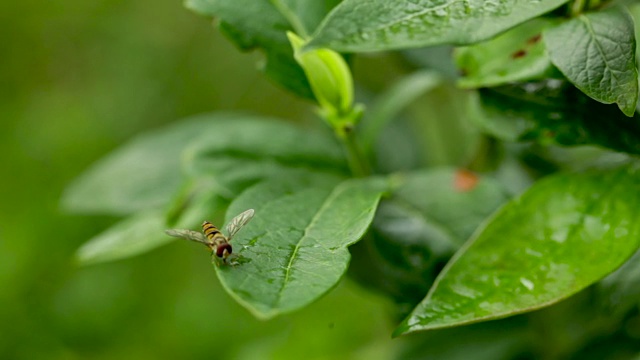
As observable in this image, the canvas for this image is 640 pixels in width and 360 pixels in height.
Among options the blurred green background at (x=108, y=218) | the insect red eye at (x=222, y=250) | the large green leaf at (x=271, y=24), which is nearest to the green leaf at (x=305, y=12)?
the large green leaf at (x=271, y=24)

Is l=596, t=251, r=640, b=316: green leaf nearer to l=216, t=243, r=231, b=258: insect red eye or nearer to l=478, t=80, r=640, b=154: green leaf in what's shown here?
l=478, t=80, r=640, b=154: green leaf

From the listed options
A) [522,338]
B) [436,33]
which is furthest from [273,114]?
[436,33]

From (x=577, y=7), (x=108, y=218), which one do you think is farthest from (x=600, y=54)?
(x=108, y=218)

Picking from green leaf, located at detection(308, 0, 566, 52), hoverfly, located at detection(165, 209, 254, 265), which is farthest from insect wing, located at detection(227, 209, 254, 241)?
green leaf, located at detection(308, 0, 566, 52)

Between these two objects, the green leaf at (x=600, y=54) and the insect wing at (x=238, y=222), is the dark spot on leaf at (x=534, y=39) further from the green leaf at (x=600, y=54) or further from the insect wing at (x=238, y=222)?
the insect wing at (x=238, y=222)

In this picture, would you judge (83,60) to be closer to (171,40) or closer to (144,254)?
(171,40)
